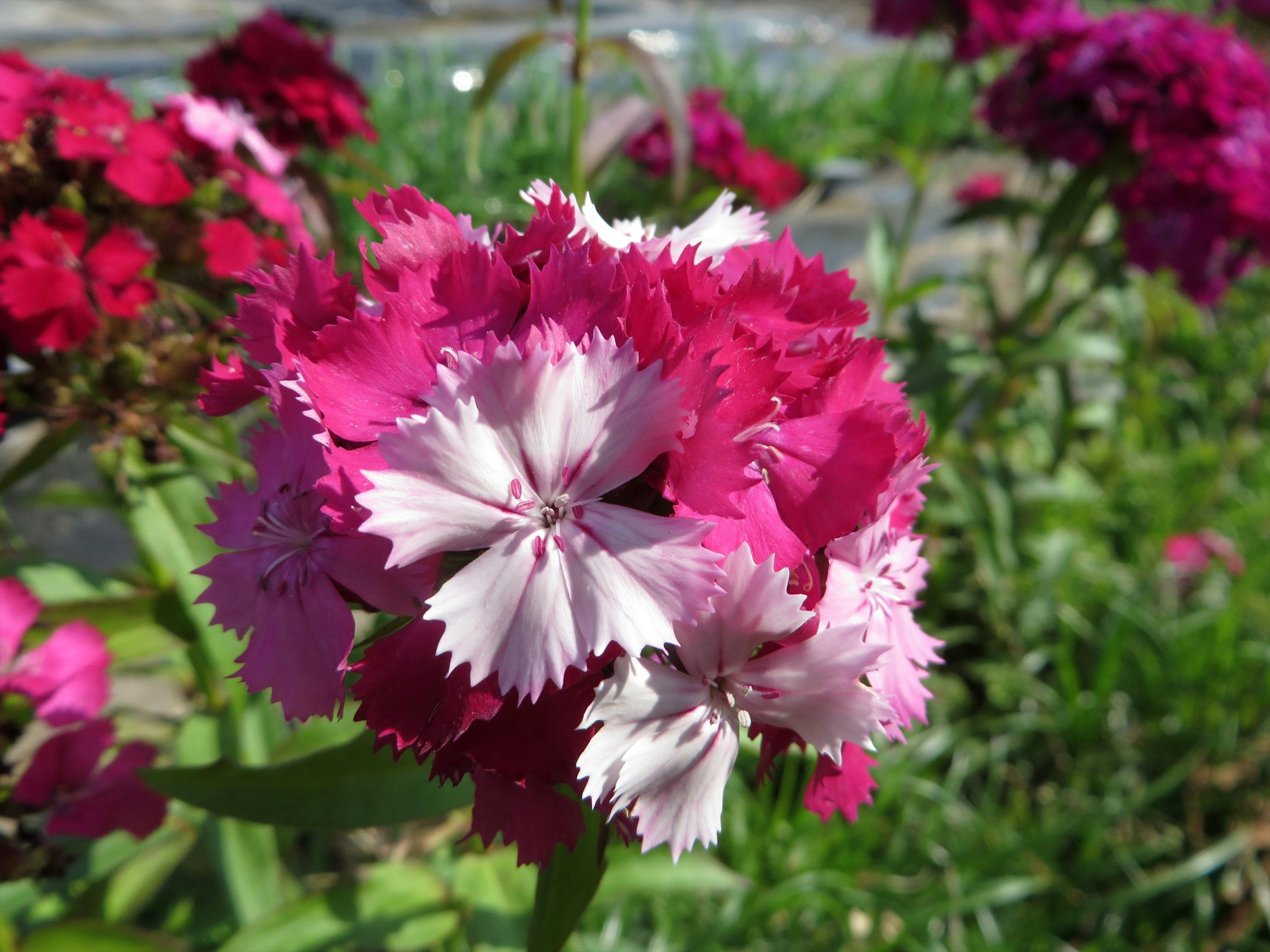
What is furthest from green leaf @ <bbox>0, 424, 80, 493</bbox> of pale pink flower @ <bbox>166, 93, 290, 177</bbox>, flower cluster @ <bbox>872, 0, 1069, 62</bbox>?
flower cluster @ <bbox>872, 0, 1069, 62</bbox>

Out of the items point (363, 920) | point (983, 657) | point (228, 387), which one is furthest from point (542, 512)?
point (983, 657)

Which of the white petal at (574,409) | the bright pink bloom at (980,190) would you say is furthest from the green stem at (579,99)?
the bright pink bloom at (980,190)

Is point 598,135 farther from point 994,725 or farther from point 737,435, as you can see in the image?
point 994,725

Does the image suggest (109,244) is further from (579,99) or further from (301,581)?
(579,99)

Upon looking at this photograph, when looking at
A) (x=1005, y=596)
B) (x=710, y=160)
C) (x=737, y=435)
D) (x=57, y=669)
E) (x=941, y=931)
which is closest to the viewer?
(x=737, y=435)

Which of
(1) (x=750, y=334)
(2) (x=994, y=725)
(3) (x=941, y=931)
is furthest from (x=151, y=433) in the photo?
(2) (x=994, y=725)
